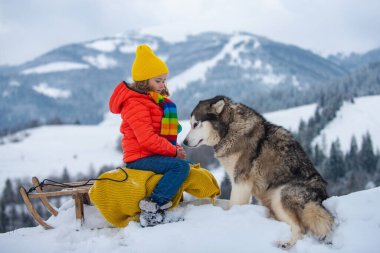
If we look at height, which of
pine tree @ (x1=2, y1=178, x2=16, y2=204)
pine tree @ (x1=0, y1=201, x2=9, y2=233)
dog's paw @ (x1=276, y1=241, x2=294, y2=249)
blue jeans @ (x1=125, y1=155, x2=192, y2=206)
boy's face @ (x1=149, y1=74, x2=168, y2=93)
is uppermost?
boy's face @ (x1=149, y1=74, x2=168, y2=93)

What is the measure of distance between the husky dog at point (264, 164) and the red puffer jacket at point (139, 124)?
2.71 feet

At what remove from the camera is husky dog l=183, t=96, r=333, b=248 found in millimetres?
6980

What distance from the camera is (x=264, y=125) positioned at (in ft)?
27.9

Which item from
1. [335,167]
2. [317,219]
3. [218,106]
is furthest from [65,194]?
[335,167]

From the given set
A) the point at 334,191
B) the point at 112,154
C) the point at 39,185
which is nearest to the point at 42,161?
the point at 112,154

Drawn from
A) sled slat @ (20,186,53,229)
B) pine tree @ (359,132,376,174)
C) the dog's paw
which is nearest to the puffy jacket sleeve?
sled slat @ (20,186,53,229)

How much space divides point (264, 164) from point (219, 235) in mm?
1753

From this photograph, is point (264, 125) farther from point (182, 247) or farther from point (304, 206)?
point (182, 247)

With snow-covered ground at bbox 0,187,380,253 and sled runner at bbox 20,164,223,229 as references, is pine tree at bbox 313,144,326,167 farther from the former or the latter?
snow-covered ground at bbox 0,187,380,253

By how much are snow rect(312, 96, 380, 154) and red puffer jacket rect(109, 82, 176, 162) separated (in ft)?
459

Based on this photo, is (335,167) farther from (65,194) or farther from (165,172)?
(65,194)

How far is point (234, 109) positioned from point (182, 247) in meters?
3.20

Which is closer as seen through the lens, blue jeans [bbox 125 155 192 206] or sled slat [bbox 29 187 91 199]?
blue jeans [bbox 125 155 192 206]

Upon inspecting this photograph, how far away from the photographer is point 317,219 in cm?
677
